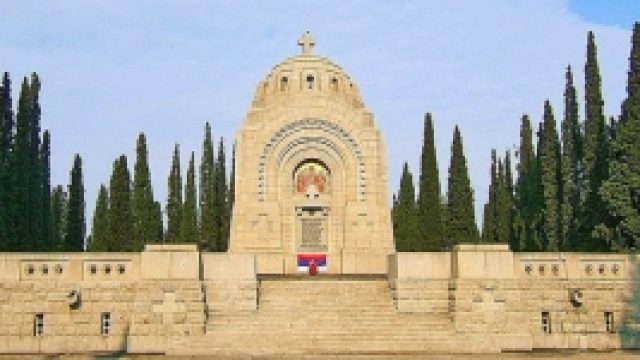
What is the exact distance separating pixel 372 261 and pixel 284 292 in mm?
10988

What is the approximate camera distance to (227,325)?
25.7m

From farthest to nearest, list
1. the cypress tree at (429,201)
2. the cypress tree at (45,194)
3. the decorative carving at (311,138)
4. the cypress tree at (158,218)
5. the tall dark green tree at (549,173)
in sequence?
the cypress tree at (158,218) < the cypress tree at (429,201) < the tall dark green tree at (549,173) < the cypress tree at (45,194) < the decorative carving at (311,138)

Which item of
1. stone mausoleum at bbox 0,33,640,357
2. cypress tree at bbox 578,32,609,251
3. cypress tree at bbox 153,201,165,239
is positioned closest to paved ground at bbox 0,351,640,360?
stone mausoleum at bbox 0,33,640,357

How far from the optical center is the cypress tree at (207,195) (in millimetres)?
57312

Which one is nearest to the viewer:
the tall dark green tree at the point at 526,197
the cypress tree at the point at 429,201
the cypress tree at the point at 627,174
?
the cypress tree at the point at 627,174

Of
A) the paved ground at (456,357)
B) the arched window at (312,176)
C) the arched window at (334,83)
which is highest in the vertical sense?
the arched window at (334,83)

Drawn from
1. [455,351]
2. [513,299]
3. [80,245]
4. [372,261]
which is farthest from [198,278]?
[80,245]

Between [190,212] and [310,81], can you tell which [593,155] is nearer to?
[310,81]

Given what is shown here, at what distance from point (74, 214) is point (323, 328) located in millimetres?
34783

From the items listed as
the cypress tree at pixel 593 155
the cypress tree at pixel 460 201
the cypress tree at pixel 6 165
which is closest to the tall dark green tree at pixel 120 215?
the cypress tree at pixel 6 165

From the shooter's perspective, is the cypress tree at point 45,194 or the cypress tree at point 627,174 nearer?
the cypress tree at point 627,174

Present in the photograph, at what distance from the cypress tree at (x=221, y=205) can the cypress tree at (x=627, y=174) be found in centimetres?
3183

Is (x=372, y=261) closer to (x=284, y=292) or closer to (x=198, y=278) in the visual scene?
(x=284, y=292)

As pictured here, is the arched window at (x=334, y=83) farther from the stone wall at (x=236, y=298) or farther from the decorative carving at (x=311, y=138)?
the stone wall at (x=236, y=298)
